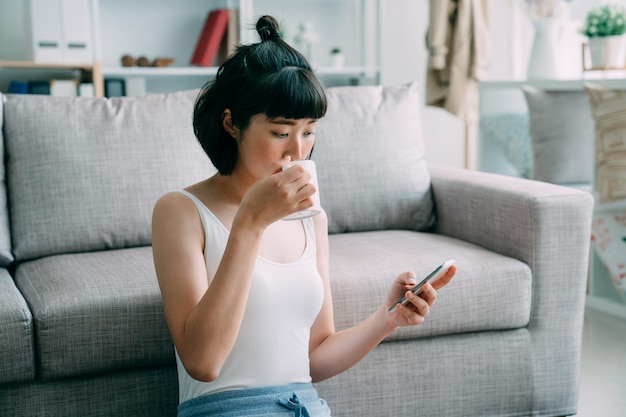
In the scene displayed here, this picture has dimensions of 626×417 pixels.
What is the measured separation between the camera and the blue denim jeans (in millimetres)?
1295

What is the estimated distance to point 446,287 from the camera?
1917 millimetres

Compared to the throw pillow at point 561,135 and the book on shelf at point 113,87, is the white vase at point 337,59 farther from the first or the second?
the throw pillow at point 561,135

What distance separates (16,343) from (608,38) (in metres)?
2.70

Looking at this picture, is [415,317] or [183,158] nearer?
[415,317]

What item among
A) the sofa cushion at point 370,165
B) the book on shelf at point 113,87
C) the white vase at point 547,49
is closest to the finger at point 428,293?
the sofa cushion at point 370,165

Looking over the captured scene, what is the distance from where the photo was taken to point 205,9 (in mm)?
4543

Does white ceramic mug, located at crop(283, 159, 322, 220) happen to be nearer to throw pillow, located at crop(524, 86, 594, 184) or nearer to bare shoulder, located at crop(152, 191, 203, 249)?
bare shoulder, located at crop(152, 191, 203, 249)

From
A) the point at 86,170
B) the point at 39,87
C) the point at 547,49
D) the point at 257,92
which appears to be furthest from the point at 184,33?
the point at 257,92

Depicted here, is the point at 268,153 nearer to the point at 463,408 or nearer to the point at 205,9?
the point at 463,408

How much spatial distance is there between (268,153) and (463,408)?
1001 millimetres

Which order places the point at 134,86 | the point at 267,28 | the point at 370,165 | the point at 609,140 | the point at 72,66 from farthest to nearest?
Answer: the point at 134,86, the point at 72,66, the point at 609,140, the point at 370,165, the point at 267,28

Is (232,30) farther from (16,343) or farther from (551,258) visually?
(16,343)

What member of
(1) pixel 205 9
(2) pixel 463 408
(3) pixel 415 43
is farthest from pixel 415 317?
(3) pixel 415 43

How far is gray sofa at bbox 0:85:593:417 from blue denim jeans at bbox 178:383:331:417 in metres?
0.41
